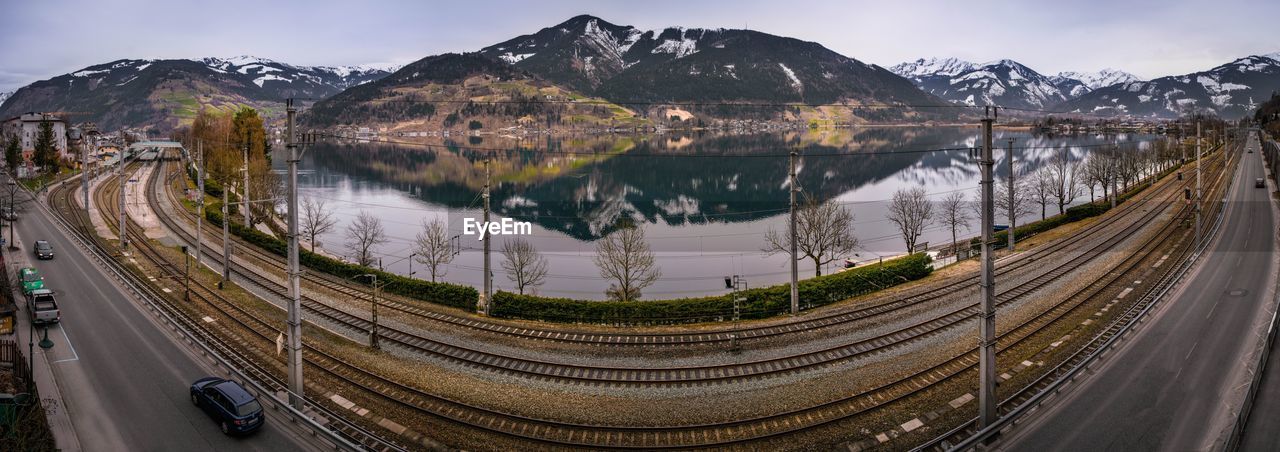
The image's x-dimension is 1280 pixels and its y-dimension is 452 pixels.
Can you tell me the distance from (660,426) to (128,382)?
16.8 metres

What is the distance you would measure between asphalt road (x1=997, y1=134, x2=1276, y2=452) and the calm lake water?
24.4 ft

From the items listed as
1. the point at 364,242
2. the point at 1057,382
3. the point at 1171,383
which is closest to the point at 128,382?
the point at 1057,382

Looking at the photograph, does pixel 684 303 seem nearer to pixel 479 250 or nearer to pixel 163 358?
pixel 163 358

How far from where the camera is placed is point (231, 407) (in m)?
17.3

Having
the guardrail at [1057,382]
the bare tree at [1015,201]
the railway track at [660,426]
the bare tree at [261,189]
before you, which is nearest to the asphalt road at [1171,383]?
the guardrail at [1057,382]

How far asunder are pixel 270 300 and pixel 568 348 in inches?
732

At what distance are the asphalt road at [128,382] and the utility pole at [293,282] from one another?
975 millimetres

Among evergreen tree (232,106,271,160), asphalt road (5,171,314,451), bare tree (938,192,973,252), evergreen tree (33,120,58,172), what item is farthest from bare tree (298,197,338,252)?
bare tree (938,192,973,252)

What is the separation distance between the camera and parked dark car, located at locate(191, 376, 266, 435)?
17141 millimetres

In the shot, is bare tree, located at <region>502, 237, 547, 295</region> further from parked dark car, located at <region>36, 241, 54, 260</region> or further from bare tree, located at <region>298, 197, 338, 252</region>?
parked dark car, located at <region>36, 241, 54, 260</region>

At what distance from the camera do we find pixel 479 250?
2367 inches

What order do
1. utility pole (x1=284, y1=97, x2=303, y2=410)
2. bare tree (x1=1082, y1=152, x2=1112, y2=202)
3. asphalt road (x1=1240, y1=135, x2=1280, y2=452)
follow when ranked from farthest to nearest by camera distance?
1. bare tree (x1=1082, y1=152, x2=1112, y2=202)
2. utility pole (x1=284, y1=97, x2=303, y2=410)
3. asphalt road (x1=1240, y1=135, x2=1280, y2=452)

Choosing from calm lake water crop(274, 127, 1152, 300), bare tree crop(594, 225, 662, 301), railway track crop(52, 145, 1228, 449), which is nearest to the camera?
railway track crop(52, 145, 1228, 449)

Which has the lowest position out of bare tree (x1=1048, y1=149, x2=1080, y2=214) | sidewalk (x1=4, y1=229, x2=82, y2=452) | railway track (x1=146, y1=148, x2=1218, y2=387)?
railway track (x1=146, y1=148, x2=1218, y2=387)
